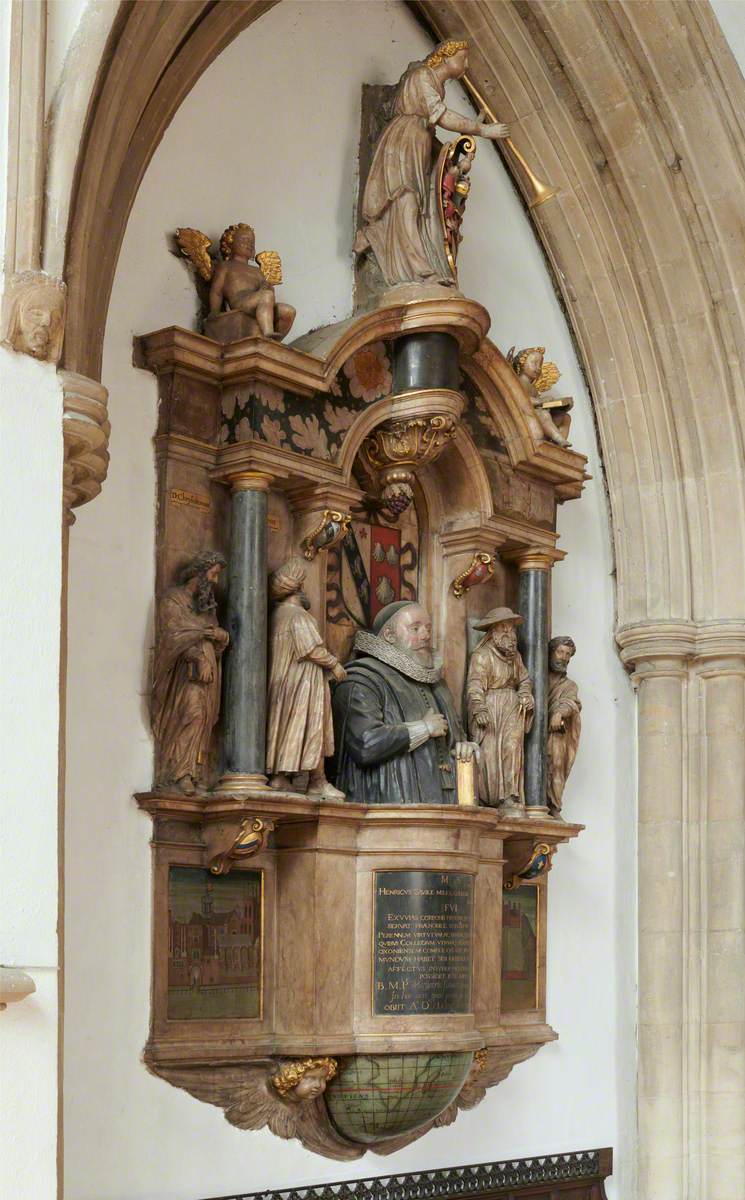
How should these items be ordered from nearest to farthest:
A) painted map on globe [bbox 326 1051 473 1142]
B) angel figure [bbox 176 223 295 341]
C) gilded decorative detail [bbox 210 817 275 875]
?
gilded decorative detail [bbox 210 817 275 875] → painted map on globe [bbox 326 1051 473 1142] → angel figure [bbox 176 223 295 341]

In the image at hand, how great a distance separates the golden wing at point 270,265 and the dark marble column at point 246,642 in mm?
929

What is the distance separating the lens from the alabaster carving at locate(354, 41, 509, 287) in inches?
296

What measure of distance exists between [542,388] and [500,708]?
5.41 feet

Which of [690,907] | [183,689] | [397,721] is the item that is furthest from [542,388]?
[183,689]

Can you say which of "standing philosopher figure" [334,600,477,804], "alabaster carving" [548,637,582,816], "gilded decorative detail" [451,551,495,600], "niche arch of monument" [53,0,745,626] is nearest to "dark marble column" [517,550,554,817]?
"alabaster carving" [548,637,582,816]

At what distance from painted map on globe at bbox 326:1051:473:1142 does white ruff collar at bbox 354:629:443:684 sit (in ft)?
4.94

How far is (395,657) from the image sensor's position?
24.0 ft

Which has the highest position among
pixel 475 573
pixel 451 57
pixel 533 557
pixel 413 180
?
pixel 451 57

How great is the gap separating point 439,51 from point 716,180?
176cm

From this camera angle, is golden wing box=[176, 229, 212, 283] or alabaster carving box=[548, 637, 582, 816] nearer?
golden wing box=[176, 229, 212, 283]

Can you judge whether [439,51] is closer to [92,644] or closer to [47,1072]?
[92,644]

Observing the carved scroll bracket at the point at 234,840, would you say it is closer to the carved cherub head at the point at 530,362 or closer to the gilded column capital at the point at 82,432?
the gilded column capital at the point at 82,432

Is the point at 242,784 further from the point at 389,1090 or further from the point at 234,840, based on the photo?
the point at 389,1090

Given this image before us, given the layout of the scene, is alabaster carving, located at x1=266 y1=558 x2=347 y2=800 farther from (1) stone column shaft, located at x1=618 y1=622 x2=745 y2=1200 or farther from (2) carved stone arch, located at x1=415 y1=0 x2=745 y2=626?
(2) carved stone arch, located at x1=415 y1=0 x2=745 y2=626
